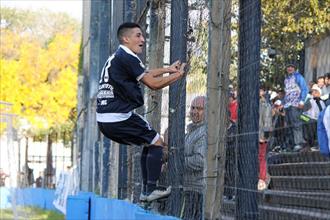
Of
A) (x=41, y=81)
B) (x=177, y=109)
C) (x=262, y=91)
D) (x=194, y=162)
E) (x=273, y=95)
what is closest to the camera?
(x=273, y=95)

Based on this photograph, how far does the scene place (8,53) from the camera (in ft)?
180

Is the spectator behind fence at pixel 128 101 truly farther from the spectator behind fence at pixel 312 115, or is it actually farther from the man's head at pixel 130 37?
the spectator behind fence at pixel 312 115

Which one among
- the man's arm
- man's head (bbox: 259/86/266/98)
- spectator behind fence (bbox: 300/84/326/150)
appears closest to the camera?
spectator behind fence (bbox: 300/84/326/150)

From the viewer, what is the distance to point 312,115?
13.6 feet

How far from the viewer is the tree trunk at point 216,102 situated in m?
5.94

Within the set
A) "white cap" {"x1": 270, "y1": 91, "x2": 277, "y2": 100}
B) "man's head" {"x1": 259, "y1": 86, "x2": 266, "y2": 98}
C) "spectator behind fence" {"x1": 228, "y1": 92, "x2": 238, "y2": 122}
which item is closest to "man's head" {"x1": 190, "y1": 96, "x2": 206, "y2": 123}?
"spectator behind fence" {"x1": 228, "y1": 92, "x2": 238, "y2": 122}

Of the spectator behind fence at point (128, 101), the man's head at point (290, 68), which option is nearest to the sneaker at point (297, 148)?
the man's head at point (290, 68)

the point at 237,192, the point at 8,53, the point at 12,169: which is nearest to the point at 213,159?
the point at 237,192

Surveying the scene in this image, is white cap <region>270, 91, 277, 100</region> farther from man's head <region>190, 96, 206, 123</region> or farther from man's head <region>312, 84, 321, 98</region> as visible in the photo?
man's head <region>190, 96, 206, 123</region>

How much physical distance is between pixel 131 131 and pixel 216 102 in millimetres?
2196

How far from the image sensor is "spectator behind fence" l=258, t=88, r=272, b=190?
192 inches

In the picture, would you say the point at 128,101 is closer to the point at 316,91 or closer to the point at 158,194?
the point at 158,194

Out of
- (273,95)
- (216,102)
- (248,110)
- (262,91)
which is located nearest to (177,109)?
(216,102)

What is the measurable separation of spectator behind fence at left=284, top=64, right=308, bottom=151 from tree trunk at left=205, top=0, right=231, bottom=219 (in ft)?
4.99
